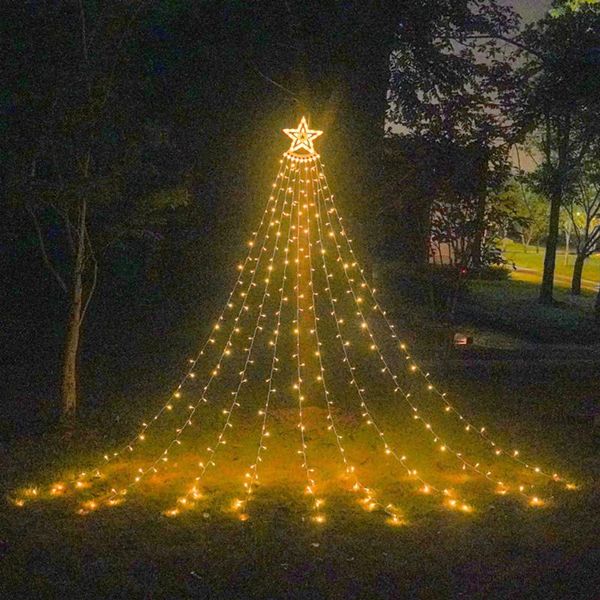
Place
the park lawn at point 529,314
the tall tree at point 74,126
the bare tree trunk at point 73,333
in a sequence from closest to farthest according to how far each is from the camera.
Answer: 1. the tall tree at point 74,126
2. the bare tree trunk at point 73,333
3. the park lawn at point 529,314

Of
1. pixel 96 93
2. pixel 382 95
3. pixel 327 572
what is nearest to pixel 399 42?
pixel 382 95

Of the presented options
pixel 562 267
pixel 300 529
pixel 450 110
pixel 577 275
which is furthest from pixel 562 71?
pixel 562 267

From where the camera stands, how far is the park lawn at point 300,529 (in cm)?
480

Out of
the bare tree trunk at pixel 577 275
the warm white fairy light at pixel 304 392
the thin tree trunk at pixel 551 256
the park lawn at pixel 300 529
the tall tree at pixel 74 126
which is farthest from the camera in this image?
the bare tree trunk at pixel 577 275

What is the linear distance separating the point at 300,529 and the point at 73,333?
346cm

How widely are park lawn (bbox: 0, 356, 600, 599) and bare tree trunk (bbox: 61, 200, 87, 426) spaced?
0.30 meters

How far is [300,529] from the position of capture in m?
5.69

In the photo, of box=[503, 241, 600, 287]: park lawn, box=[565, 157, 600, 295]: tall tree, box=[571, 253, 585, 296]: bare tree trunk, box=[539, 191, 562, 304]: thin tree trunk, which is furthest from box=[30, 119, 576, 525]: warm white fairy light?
box=[503, 241, 600, 287]: park lawn

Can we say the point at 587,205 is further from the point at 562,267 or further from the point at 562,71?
the point at 562,267

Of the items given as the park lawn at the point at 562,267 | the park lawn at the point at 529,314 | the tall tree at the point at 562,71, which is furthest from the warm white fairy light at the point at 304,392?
the park lawn at the point at 562,267

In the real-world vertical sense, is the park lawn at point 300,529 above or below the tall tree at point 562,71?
below

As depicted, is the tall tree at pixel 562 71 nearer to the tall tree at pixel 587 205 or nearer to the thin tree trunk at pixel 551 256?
the thin tree trunk at pixel 551 256

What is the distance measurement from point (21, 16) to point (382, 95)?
471cm

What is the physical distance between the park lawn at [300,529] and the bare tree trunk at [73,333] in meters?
0.30
